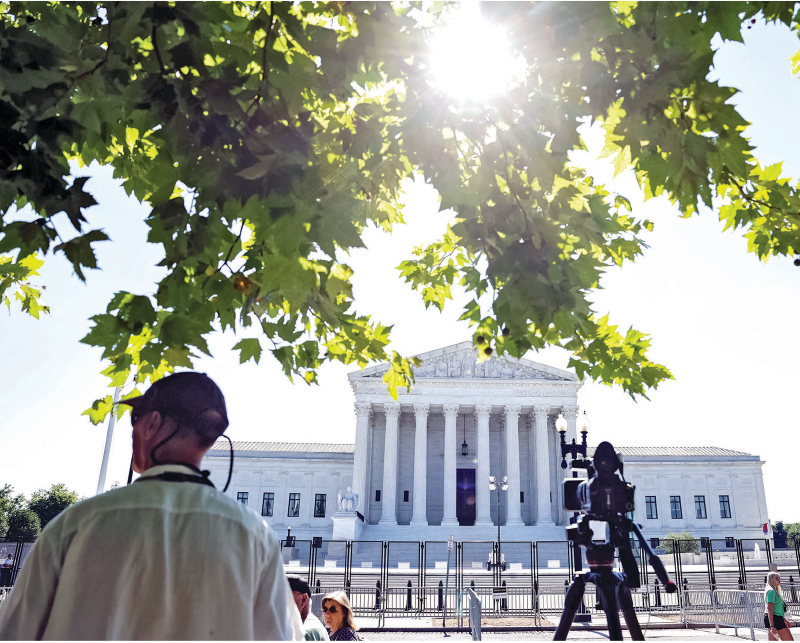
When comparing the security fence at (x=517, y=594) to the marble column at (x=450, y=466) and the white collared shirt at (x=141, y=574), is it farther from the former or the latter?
the marble column at (x=450, y=466)

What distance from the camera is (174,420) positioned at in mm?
2332

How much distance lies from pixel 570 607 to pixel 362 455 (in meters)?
51.4

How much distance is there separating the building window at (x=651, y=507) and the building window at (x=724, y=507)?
707 centimetres

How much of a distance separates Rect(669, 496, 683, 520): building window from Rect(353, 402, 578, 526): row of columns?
51.9ft

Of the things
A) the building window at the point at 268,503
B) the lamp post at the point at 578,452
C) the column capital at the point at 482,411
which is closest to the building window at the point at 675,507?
the column capital at the point at 482,411

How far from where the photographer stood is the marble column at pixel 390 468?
5066 centimetres

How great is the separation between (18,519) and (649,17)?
3311 inches

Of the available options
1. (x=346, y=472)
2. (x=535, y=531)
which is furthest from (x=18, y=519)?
(x=535, y=531)

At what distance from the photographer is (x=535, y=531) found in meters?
48.4

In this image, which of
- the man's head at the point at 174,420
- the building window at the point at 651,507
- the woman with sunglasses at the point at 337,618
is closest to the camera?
the man's head at the point at 174,420

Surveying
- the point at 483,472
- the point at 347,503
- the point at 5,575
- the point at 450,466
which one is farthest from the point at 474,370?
the point at 5,575

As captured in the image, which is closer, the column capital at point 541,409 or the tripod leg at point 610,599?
the tripod leg at point 610,599

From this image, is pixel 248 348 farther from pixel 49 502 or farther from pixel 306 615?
pixel 49 502

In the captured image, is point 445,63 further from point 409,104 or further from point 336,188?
point 336,188
